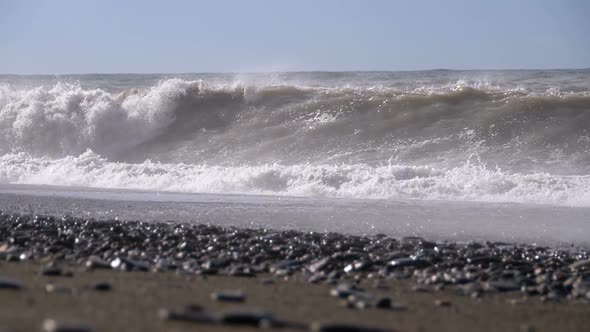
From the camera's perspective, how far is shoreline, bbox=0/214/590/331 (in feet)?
11.3

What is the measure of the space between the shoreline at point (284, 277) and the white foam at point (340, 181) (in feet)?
15.0

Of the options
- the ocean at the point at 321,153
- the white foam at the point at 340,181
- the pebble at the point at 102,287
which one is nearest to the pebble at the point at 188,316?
the pebble at the point at 102,287

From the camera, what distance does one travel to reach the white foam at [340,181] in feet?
38.2

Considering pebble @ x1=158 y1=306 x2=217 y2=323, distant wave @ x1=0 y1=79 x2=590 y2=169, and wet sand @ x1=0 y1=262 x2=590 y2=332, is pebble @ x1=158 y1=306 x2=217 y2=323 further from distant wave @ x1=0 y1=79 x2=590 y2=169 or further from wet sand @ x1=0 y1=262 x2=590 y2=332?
distant wave @ x1=0 y1=79 x2=590 y2=169

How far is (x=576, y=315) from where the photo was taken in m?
4.13

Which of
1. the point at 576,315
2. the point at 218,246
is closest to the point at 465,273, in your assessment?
the point at 576,315

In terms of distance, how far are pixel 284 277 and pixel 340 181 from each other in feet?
25.7

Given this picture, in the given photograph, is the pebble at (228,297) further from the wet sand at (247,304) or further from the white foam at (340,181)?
the white foam at (340,181)

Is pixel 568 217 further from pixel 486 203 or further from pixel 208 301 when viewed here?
pixel 208 301

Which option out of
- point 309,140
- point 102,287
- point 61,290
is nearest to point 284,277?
point 102,287

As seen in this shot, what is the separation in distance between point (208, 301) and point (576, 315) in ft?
5.82

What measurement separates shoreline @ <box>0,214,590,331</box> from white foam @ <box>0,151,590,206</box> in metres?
4.57

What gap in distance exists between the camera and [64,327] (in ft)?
8.75

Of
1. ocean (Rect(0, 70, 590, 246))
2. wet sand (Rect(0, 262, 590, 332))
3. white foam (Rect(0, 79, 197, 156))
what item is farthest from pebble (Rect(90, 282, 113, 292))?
white foam (Rect(0, 79, 197, 156))
